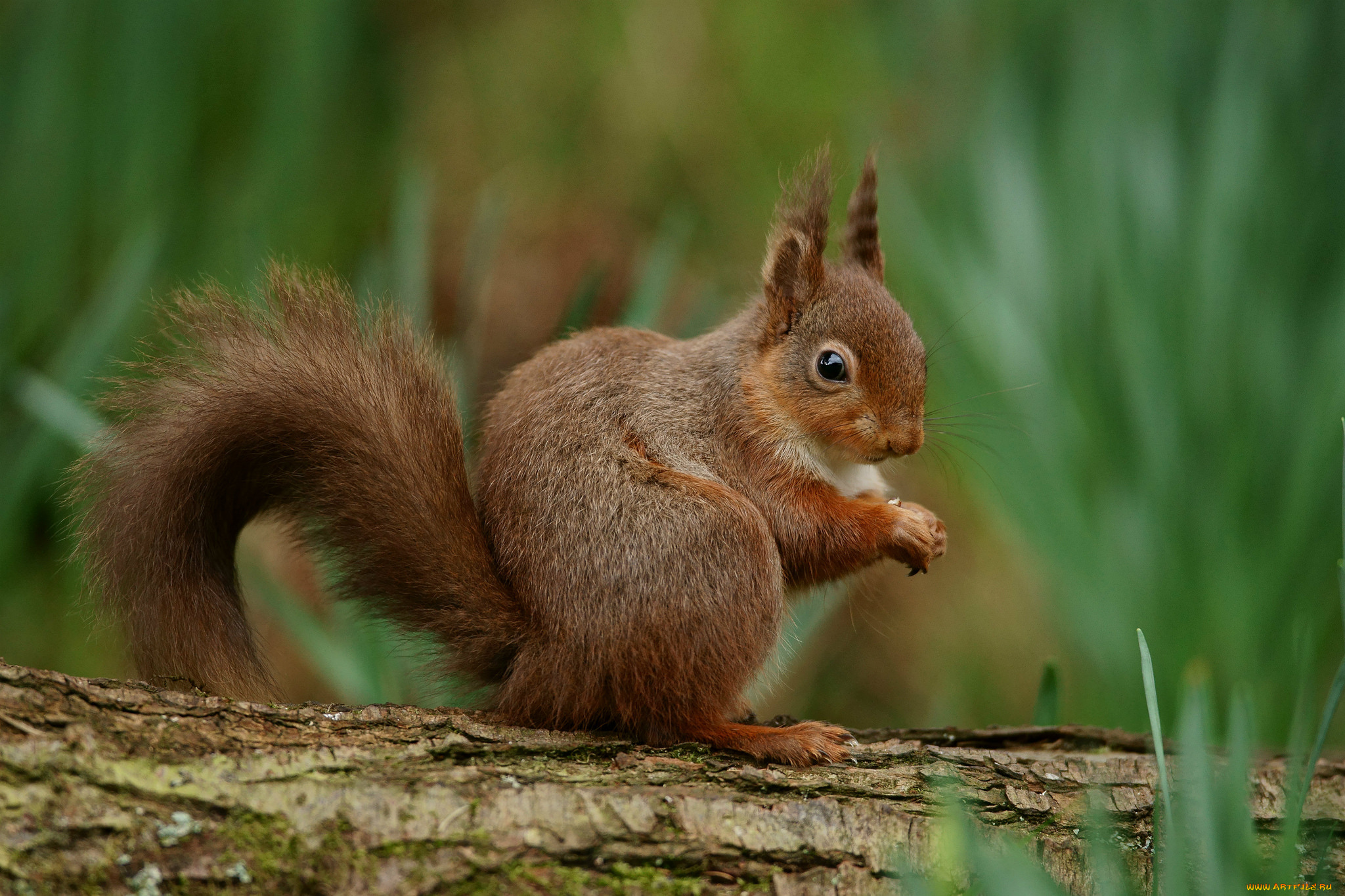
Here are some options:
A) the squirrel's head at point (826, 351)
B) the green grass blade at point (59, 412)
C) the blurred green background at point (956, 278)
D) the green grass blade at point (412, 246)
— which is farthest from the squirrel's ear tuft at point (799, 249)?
the green grass blade at point (59, 412)

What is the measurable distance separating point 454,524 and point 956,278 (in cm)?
177

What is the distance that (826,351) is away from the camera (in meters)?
1.97

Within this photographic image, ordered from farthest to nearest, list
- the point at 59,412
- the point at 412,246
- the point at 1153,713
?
the point at 412,246, the point at 59,412, the point at 1153,713

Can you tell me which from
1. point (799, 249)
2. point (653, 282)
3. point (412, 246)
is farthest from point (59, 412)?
point (799, 249)

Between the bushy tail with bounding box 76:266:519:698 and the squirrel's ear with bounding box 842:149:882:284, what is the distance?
0.95 metres

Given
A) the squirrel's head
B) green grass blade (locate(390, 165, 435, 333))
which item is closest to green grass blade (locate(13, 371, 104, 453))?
green grass blade (locate(390, 165, 435, 333))

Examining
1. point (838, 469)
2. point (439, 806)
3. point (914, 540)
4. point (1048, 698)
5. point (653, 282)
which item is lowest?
point (439, 806)

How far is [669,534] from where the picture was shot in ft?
5.28

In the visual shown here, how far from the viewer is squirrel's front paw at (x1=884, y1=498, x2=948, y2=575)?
1853 mm

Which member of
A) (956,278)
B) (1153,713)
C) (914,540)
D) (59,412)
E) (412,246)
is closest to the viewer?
(1153,713)

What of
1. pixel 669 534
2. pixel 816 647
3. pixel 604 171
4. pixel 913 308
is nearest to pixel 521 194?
pixel 604 171

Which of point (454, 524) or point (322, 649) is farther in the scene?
point (322, 649)

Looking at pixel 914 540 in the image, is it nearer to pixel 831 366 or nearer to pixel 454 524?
pixel 831 366

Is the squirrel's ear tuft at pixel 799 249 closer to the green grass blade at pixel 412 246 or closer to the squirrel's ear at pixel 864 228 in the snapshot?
the squirrel's ear at pixel 864 228
